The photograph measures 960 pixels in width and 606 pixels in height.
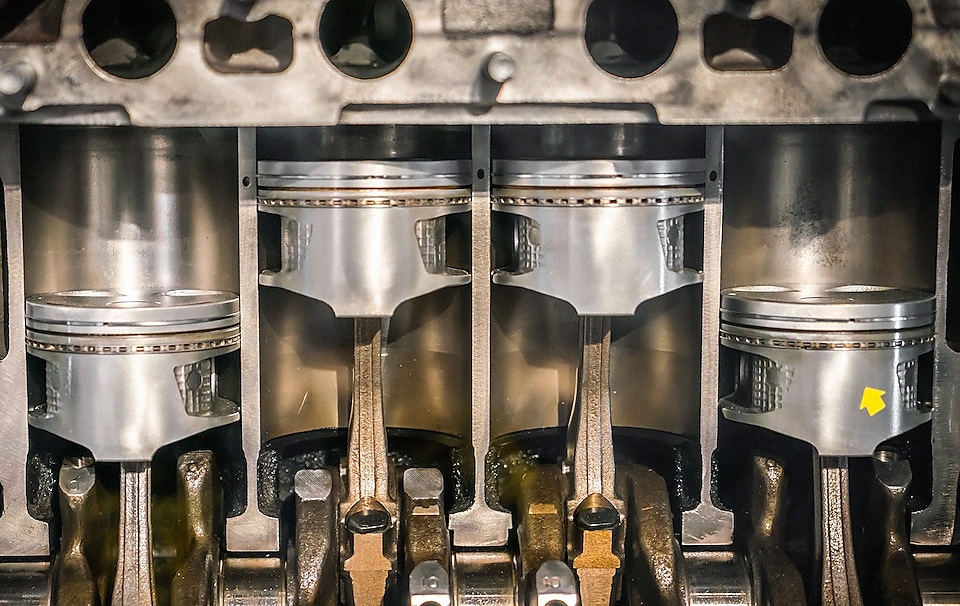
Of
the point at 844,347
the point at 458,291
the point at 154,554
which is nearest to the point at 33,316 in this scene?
the point at 154,554

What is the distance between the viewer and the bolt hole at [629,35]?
252 centimetres

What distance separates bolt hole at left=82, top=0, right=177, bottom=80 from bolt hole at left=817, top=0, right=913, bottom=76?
1.33m

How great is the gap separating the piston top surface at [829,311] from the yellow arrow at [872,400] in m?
0.12

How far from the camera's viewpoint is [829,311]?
2314 millimetres

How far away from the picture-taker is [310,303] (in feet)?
8.66

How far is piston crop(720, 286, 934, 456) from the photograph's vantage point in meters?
2.32

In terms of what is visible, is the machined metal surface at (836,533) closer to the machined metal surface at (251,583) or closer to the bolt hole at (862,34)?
the bolt hole at (862,34)

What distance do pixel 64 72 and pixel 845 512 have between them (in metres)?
1.71

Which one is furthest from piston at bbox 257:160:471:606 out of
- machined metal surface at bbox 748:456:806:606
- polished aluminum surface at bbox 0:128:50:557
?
machined metal surface at bbox 748:456:806:606

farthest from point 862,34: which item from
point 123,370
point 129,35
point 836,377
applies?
point 123,370

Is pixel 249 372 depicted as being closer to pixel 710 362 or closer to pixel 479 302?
pixel 479 302

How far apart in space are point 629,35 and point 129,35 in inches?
40.5

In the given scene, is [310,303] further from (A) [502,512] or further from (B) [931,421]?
(B) [931,421]

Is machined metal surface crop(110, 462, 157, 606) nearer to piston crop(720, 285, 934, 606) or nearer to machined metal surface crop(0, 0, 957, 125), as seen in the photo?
machined metal surface crop(0, 0, 957, 125)
